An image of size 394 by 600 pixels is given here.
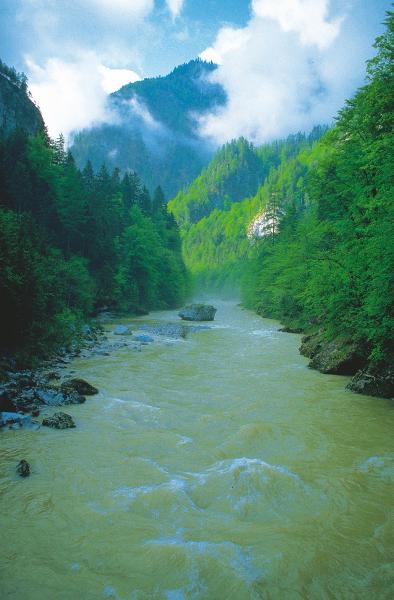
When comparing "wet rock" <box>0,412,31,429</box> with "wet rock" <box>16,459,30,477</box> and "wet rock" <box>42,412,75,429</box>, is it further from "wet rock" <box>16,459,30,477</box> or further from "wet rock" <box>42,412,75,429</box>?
"wet rock" <box>16,459,30,477</box>

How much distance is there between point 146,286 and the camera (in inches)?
2072

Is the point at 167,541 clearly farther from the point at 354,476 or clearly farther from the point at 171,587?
the point at 354,476

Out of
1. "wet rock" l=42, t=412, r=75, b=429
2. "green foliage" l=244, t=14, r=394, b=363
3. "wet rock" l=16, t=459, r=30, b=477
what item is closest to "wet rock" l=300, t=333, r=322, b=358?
"green foliage" l=244, t=14, r=394, b=363

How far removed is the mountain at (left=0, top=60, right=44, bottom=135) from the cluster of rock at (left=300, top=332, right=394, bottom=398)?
60.7 m

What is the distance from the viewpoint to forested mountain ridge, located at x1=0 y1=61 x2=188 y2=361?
1402 cm

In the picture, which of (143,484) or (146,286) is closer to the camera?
(143,484)

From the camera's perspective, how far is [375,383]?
38.6ft

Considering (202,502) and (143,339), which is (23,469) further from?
(143,339)

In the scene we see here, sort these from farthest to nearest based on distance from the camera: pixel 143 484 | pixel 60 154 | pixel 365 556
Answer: pixel 60 154 < pixel 143 484 < pixel 365 556

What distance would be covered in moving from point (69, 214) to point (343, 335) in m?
31.6

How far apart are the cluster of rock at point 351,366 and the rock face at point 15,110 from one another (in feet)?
199

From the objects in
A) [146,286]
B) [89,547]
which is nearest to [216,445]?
[89,547]

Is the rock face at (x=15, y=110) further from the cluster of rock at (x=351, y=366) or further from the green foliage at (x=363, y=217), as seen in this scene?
the cluster of rock at (x=351, y=366)

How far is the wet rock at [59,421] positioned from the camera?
823cm
